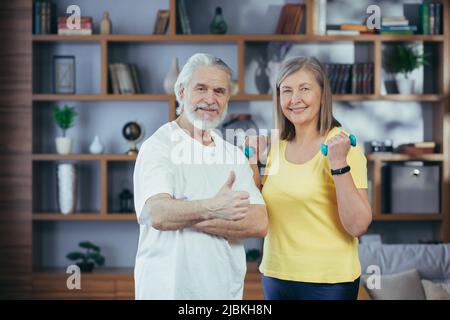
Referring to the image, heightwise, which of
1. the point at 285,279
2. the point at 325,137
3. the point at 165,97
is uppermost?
the point at 165,97

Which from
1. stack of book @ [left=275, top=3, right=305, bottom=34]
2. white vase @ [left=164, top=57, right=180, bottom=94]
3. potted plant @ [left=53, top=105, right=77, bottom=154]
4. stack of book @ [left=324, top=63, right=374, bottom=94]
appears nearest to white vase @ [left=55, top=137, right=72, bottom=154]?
potted plant @ [left=53, top=105, right=77, bottom=154]

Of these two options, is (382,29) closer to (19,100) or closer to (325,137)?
(19,100)

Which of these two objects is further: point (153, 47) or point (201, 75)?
point (153, 47)

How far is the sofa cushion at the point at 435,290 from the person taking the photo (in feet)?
7.82

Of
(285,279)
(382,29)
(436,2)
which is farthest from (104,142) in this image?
(285,279)

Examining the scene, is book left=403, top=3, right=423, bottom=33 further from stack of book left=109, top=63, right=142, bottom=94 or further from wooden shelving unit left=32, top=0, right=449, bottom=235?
stack of book left=109, top=63, right=142, bottom=94

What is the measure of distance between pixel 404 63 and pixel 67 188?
1375mm

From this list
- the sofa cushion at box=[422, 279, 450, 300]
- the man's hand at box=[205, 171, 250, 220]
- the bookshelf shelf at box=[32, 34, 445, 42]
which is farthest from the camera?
the bookshelf shelf at box=[32, 34, 445, 42]

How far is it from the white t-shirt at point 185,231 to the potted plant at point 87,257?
182 centimetres

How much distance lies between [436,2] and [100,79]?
133cm

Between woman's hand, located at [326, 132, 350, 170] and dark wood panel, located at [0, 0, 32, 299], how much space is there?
2075 mm

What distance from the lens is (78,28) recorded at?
298cm

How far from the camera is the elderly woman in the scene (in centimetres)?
118

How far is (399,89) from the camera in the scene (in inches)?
120
